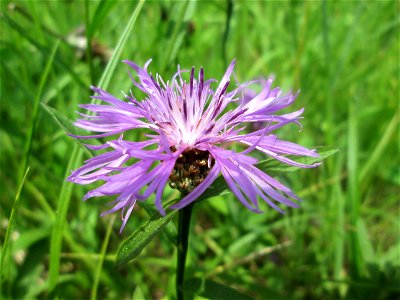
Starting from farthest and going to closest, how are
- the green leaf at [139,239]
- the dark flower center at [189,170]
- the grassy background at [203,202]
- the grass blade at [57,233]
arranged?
the grassy background at [203,202] < the grass blade at [57,233] < the dark flower center at [189,170] < the green leaf at [139,239]

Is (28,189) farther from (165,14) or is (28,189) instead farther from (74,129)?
(165,14)

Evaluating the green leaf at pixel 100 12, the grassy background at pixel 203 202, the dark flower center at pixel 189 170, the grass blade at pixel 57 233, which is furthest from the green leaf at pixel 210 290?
the green leaf at pixel 100 12

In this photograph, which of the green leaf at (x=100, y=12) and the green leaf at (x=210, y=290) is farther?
the green leaf at (x=100, y=12)

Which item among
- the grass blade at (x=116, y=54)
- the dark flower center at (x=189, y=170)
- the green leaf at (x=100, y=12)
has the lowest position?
the dark flower center at (x=189, y=170)

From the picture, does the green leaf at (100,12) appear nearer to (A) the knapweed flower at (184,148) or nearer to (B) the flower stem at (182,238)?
(A) the knapweed flower at (184,148)

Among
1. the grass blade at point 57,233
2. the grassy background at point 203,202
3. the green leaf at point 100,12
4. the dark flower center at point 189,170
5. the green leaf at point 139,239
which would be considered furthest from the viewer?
the grassy background at point 203,202

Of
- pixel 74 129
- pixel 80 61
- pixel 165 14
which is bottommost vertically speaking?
pixel 74 129

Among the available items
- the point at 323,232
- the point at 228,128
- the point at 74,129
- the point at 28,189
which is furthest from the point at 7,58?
the point at 323,232
